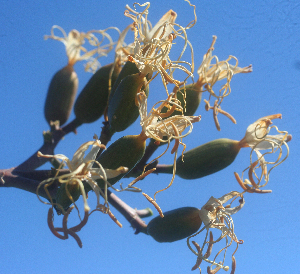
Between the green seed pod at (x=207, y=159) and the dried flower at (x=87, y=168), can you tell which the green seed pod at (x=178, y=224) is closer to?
the green seed pod at (x=207, y=159)

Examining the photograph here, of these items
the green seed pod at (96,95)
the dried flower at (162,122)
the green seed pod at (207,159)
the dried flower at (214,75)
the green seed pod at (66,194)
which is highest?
the dried flower at (214,75)

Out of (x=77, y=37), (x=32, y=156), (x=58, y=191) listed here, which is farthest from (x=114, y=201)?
(x=77, y=37)

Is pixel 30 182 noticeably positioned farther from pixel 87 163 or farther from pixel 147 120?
pixel 147 120

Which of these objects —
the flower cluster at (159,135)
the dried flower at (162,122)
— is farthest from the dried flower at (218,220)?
the dried flower at (162,122)

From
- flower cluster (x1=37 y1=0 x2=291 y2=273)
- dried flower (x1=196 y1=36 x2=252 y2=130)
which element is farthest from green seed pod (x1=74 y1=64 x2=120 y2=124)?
dried flower (x1=196 y1=36 x2=252 y2=130)

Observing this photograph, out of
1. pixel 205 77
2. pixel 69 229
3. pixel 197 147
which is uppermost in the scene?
pixel 205 77

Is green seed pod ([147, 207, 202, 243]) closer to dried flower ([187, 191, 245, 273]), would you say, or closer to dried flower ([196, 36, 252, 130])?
dried flower ([187, 191, 245, 273])
